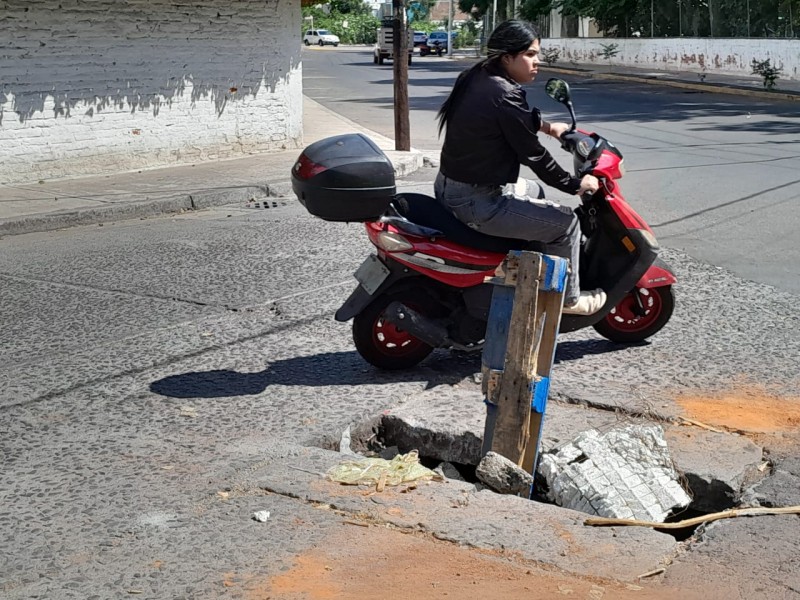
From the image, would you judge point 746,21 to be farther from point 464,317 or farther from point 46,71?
point 464,317

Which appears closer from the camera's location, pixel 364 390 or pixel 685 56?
pixel 364 390

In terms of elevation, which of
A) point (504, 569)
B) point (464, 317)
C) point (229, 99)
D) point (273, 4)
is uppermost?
point (273, 4)

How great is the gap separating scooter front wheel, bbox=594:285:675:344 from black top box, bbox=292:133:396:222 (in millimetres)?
1670

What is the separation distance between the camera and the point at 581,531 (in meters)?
3.84

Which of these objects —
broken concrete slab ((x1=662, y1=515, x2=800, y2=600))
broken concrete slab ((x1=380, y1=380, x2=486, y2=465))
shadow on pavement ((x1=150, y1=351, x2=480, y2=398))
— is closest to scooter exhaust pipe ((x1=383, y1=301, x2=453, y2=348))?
shadow on pavement ((x1=150, y1=351, x2=480, y2=398))

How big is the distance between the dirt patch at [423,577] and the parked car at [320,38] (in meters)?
87.7

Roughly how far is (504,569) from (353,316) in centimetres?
233

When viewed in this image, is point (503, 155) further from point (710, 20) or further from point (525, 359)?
point (710, 20)

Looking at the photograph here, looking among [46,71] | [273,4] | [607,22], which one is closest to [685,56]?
[607,22]

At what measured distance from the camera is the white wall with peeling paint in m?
32.6

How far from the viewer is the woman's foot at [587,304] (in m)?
5.73

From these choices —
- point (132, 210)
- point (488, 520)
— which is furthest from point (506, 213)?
point (132, 210)

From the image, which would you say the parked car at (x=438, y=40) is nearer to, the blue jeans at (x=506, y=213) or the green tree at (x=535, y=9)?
the green tree at (x=535, y=9)

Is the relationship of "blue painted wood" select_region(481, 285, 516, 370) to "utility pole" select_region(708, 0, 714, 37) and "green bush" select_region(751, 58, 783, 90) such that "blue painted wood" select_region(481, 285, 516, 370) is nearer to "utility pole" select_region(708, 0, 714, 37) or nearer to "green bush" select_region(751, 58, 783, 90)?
"green bush" select_region(751, 58, 783, 90)
